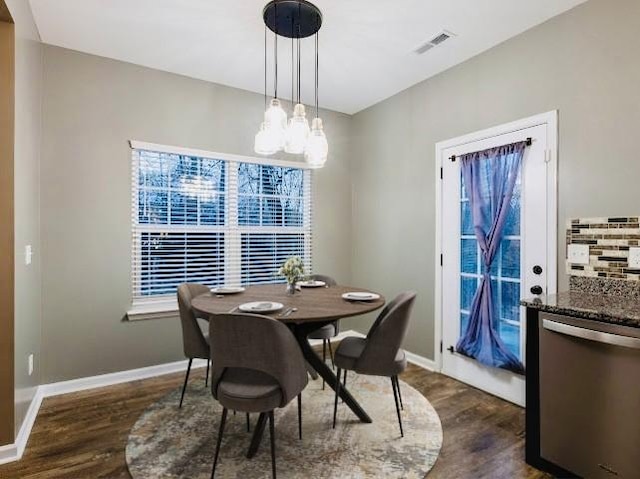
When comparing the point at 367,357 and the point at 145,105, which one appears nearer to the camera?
the point at 367,357

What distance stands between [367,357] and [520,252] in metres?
1.50

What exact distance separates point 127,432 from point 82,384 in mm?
1027

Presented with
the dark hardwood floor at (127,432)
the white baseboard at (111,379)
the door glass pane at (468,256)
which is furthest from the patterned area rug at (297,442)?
the door glass pane at (468,256)

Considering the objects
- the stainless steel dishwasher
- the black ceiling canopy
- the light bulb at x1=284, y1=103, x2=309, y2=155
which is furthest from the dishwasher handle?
the black ceiling canopy

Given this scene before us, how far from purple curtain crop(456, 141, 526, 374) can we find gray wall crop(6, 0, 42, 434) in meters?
3.26

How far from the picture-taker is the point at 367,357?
226cm

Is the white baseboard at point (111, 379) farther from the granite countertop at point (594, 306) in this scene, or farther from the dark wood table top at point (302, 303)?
the granite countertop at point (594, 306)

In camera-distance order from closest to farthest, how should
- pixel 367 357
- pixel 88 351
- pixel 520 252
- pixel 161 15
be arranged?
pixel 367 357, pixel 161 15, pixel 520 252, pixel 88 351

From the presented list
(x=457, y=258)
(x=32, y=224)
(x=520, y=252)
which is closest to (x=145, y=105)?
(x=32, y=224)

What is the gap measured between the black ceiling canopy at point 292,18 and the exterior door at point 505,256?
1621mm

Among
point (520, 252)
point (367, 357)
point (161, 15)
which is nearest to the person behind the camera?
point (367, 357)

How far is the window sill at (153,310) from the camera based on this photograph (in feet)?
10.8

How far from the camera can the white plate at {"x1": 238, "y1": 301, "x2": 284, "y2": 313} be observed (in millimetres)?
2113

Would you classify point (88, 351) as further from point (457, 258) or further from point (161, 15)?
point (457, 258)
